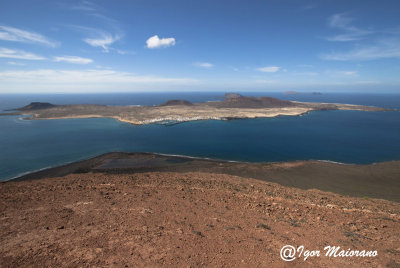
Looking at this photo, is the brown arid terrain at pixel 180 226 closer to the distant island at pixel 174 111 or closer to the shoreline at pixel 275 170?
the shoreline at pixel 275 170

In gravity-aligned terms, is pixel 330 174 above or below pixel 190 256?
below

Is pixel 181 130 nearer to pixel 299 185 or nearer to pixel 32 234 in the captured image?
pixel 299 185

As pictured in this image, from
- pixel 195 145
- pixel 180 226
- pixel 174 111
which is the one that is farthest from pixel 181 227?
pixel 174 111

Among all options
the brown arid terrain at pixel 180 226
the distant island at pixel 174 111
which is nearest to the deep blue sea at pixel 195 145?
the brown arid terrain at pixel 180 226

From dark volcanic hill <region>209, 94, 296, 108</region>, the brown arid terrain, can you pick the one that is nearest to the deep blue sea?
the brown arid terrain

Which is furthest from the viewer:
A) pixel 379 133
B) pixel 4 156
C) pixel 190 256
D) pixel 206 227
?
pixel 379 133

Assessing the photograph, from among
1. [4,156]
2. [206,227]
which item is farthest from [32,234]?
[4,156]
